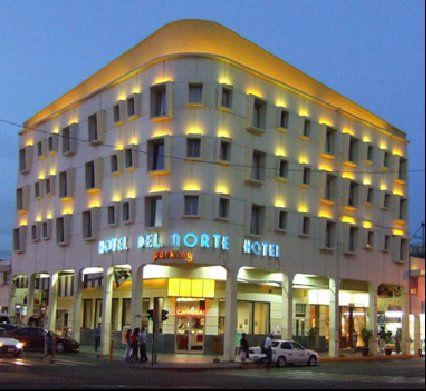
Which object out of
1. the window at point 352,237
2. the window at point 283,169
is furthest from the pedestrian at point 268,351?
the window at point 352,237

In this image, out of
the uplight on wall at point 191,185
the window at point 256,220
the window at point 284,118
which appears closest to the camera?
the uplight on wall at point 191,185

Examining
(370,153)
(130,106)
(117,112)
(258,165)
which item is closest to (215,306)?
(258,165)

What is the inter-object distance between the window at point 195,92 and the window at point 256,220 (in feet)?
26.7

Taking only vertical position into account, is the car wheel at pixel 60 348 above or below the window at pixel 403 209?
below

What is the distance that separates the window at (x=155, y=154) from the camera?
157 feet

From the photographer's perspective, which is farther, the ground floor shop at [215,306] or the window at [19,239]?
the window at [19,239]

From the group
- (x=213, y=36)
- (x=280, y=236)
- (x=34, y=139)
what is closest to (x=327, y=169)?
(x=280, y=236)

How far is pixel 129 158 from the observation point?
50281mm

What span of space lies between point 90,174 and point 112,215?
5257 mm

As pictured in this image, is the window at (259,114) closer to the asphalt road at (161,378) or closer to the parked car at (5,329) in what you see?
the asphalt road at (161,378)

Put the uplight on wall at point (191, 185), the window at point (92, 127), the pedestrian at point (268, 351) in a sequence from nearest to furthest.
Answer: the pedestrian at point (268, 351) < the uplight on wall at point (191, 185) < the window at point (92, 127)

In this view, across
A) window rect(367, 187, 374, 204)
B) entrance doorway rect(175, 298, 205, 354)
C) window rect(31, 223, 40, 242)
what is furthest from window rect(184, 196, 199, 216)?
window rect(31, 223, 40, 242)

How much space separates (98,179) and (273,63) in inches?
598

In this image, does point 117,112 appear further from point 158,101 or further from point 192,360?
point 192,360
